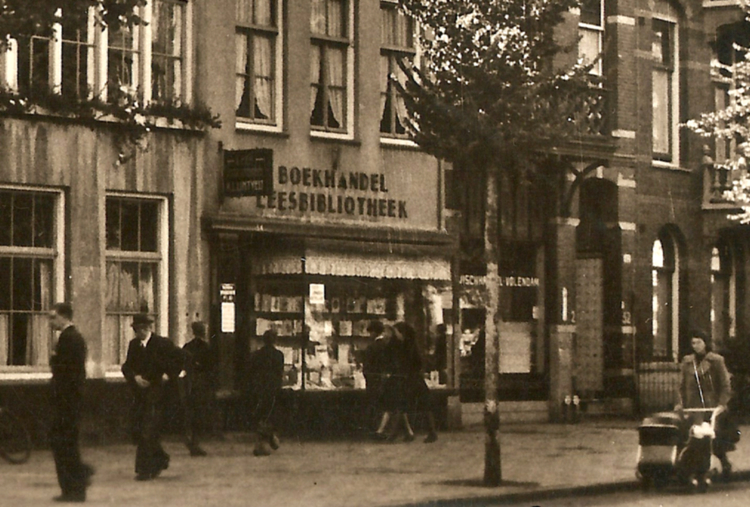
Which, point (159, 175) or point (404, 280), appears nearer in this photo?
point (159, 175)

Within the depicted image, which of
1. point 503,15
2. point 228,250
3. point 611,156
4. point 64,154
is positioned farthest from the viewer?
point 611,156

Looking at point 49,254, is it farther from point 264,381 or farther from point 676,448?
point 676,448

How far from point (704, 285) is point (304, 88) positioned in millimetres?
12083

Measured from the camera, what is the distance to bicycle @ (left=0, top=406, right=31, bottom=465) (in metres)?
A: 19.8

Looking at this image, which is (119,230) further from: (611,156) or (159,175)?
(611,156)

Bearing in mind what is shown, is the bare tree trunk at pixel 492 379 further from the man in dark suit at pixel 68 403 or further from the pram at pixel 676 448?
the man in dark suit at pixel 68 403

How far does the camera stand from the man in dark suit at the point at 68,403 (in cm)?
1567

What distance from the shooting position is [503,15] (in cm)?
1969

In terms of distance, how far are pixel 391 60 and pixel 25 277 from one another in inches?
321

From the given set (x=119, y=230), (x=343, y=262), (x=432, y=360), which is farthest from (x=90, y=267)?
(x=432, y=360)

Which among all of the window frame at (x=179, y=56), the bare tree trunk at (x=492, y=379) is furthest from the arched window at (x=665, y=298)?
the bare tree trunk at (x=492, y=379)

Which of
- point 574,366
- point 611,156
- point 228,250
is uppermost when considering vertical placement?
point 611,156

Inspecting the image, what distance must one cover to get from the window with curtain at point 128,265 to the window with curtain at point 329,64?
373 centimetres

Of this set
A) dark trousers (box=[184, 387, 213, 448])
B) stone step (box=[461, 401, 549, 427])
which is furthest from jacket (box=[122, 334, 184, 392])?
stone step (box=[461, 401, 549, 427])
